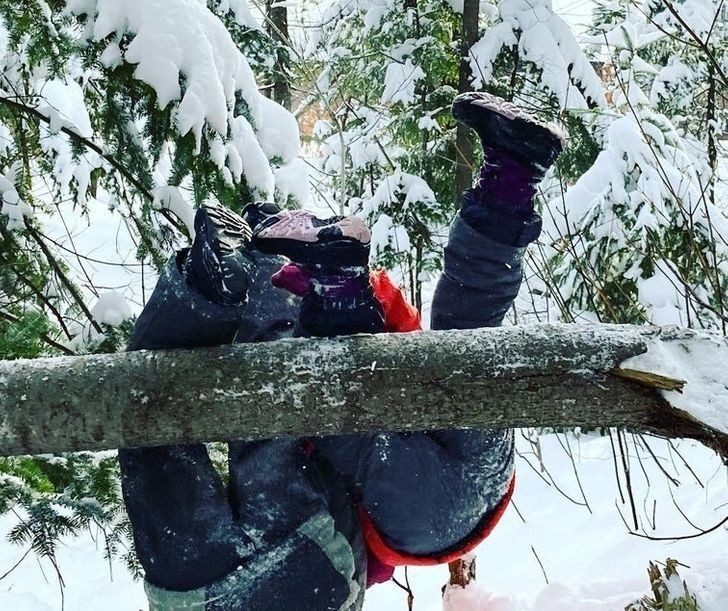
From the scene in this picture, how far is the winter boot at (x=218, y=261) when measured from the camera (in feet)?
4.35

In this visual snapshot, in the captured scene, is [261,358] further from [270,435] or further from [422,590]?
[422,590]

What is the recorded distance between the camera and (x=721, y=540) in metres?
4.48

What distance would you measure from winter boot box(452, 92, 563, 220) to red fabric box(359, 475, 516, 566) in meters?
0.63

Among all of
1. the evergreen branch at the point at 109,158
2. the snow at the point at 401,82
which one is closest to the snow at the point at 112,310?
the evergreen branch at the point at 109,158

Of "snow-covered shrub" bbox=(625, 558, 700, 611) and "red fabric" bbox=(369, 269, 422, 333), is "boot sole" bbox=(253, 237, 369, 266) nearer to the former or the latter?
"red fabric" bbox=(369, 269, 422, 333)

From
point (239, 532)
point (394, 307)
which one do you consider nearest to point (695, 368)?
point (394, 307)

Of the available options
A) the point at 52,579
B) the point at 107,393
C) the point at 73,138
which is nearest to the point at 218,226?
the point at 107,393

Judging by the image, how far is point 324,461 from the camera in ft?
5.43

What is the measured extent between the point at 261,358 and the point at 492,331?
0.40m

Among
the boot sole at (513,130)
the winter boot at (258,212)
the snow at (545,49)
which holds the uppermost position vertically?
the snow at (545,49)

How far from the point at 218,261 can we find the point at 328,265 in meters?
0.20

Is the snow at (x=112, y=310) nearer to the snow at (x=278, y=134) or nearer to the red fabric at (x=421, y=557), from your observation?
the snow at (x=278, y=134)

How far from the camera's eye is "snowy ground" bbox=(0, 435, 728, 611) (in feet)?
13.5

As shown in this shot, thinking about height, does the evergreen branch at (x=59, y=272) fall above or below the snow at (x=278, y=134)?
below
